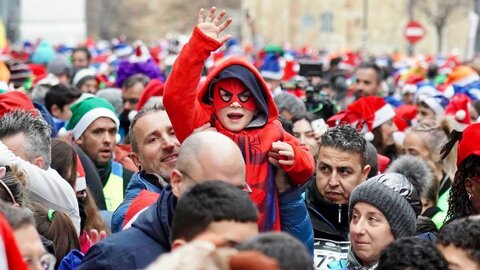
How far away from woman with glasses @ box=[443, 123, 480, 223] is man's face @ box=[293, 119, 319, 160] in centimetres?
337

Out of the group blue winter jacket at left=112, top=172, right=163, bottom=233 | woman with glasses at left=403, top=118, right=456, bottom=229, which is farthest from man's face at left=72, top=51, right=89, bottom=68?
blue winter jacket at left=112, top=172, right=163, bottom=233

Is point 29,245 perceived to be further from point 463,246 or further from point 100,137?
point 100,137

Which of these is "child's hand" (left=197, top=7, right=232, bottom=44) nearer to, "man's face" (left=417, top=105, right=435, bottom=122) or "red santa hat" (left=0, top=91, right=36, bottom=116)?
"red santa hat" (left=0, top=91, right=36, bottom=116)

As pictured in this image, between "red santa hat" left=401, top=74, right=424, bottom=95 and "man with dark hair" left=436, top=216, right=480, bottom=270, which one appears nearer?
"man with dark hair" left=436, top=216, right=480, bottom=270

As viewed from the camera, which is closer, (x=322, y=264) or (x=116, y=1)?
(x=322, y=264)

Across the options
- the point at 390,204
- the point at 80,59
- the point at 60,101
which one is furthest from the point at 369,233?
the point at 80,59

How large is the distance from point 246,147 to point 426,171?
2525mm

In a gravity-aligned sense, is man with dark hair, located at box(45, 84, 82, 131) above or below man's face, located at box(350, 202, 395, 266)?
below

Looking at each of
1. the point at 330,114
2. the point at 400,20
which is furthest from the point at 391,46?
the point at 330,114

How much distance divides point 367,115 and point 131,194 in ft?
14.4

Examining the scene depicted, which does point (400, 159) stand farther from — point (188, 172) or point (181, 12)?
point (181, 12)

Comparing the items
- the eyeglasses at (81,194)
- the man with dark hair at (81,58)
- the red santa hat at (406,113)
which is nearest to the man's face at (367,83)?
the red santa hat at (406,113)

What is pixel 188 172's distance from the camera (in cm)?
549

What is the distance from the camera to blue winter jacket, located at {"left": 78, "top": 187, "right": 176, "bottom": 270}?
541 cm
